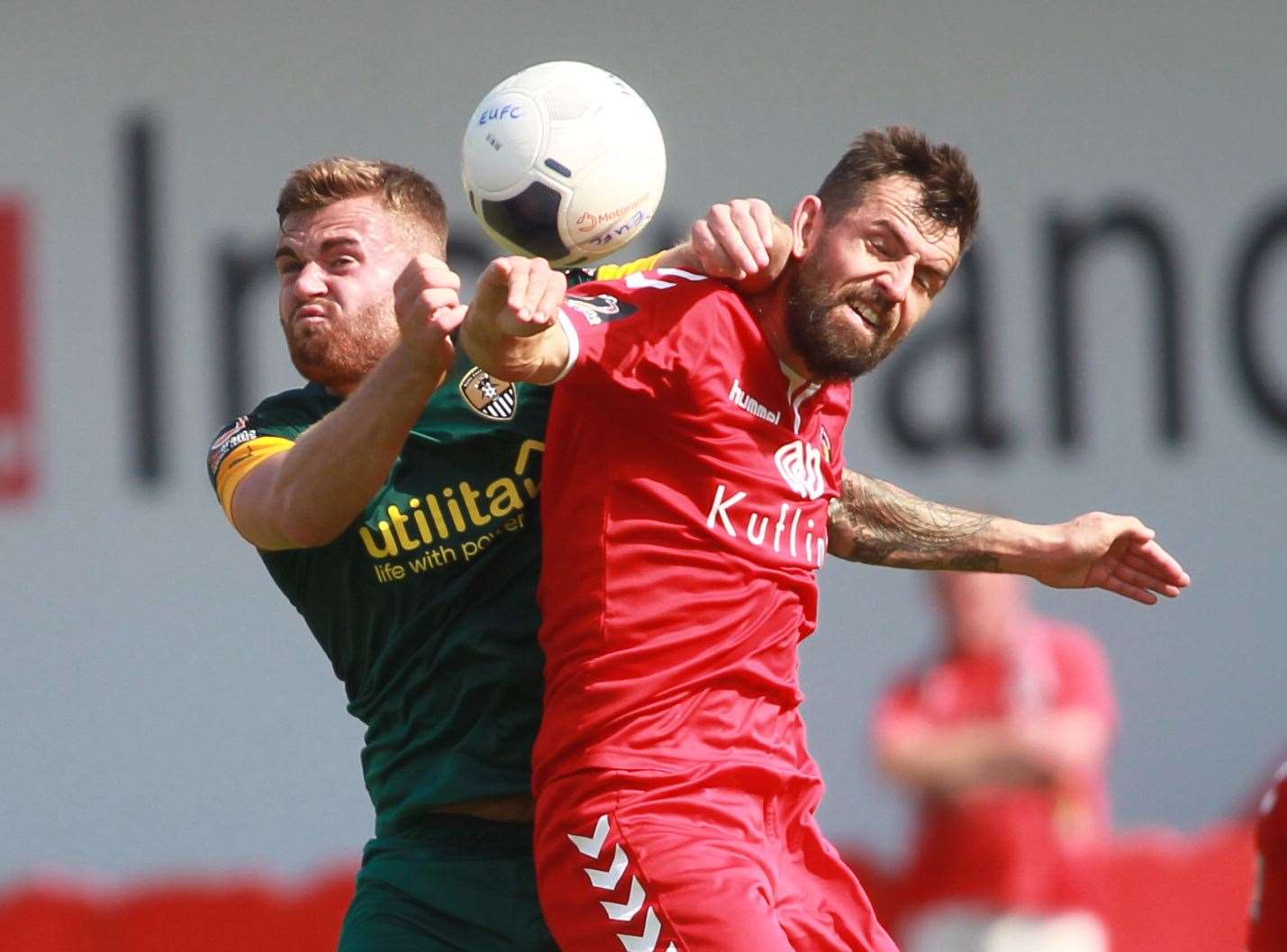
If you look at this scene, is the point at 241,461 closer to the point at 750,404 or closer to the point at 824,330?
the point at 750,404

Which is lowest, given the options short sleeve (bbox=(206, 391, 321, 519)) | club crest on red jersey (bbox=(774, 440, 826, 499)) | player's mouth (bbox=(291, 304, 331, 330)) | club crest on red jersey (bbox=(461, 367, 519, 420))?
club crest on red jersey (bbox=(774, 440, 826, 499))

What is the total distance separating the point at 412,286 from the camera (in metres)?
2.86

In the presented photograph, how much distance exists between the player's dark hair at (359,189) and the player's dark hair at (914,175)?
683 mm

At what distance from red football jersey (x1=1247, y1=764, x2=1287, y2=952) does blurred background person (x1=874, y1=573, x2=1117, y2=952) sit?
2.34 meters

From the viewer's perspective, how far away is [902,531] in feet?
12.0

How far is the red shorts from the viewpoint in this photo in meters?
2.87

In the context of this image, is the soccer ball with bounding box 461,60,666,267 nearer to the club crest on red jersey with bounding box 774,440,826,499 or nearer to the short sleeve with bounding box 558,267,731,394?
the short sleeve with bounding box 558,267,731,394

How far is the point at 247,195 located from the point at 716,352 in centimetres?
403

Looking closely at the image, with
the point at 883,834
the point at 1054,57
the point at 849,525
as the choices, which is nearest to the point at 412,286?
the point at 849,525

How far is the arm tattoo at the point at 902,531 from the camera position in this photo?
362cm

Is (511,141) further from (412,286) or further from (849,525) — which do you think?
(849,525)

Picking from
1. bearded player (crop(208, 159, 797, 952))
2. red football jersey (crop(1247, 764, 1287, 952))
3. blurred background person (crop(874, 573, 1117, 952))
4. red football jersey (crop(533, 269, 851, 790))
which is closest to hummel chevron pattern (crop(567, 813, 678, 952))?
red football jersey (crop(533, 269, 851, 790))

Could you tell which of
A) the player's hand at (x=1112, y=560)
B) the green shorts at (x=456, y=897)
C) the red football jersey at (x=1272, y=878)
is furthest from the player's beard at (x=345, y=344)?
the red football jersey at (x=1272, y=878)

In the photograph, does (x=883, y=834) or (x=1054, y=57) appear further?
(x=1054, y=57)
